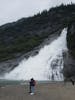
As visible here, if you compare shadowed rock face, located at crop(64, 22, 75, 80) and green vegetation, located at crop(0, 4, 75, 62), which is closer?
shadowed rock face, located at crop(64, 22, 75, 80)

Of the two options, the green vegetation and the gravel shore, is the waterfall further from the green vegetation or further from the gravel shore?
the gravel shore

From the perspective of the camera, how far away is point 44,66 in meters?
102

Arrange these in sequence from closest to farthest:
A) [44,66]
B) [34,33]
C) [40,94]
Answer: [40,94]
[44,66]
[34,33]

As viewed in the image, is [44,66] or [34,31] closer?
[44,66]

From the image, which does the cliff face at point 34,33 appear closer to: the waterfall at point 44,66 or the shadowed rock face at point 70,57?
the shadowed rock face at point 70,57

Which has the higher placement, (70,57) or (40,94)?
(70,57)

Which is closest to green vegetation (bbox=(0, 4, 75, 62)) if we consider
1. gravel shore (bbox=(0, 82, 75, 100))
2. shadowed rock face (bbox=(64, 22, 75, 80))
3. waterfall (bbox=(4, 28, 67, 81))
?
shadowed rock face (bbox=(64, 22, 75, 80))

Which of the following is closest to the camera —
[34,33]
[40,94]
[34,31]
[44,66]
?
[40,94]

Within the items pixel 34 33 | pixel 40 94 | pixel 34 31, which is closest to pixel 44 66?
pixel 40 94

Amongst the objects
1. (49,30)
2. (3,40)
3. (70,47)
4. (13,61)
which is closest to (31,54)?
(13,61)

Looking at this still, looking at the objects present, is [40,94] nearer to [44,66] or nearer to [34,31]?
[44,66]

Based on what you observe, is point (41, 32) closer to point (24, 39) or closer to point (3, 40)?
point (24, 39)

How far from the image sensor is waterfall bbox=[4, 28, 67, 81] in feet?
313

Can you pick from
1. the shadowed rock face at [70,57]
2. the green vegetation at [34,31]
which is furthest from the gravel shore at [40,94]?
the green vegetation at [34,31]
